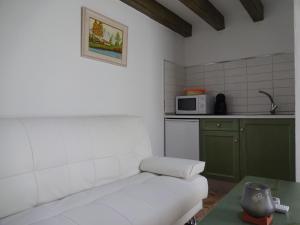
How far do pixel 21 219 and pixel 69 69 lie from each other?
1243mm

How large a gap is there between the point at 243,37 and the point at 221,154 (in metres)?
1.68

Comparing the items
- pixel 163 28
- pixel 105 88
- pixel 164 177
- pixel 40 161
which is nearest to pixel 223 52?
pixel 163 28

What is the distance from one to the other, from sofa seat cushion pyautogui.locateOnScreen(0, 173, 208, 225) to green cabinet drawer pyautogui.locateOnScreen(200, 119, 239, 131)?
3.90 ft

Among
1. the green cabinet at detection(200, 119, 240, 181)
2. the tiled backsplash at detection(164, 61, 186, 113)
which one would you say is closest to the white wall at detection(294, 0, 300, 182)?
the green cabinet at detection(200, 119, 240, 181)

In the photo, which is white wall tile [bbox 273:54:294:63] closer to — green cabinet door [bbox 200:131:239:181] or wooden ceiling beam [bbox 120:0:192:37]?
green cabinet door [bbox 200:131:239:181]

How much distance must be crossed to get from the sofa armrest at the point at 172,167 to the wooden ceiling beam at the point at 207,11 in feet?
5.76

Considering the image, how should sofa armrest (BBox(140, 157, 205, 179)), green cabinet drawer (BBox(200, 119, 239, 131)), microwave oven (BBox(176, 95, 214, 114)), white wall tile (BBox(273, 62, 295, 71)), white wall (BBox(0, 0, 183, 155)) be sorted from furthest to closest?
microwave oven (BBox(176, 95, 214, 114)) → white wall tile (BBox(273, 62, 295, 71)) → green cabinet drawer (BBox(200, 119, 239, 131)) → sofa armrest (BBox(140, 157, 205, 179)) → white wall (BBox(0, 0, 183, 155))

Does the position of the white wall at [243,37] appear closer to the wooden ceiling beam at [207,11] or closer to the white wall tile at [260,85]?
the wooden ceiling beam at [207,11]

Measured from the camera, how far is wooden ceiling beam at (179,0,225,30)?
2642 mm

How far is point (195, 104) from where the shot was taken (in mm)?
3188

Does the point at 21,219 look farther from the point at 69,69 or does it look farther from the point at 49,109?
the point at 69,69

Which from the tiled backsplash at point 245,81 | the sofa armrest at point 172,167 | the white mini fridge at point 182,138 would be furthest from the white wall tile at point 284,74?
the sofa armrest at point 172,167

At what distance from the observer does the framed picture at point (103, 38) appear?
2100 millimetres

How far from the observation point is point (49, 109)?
1837 millimetres
